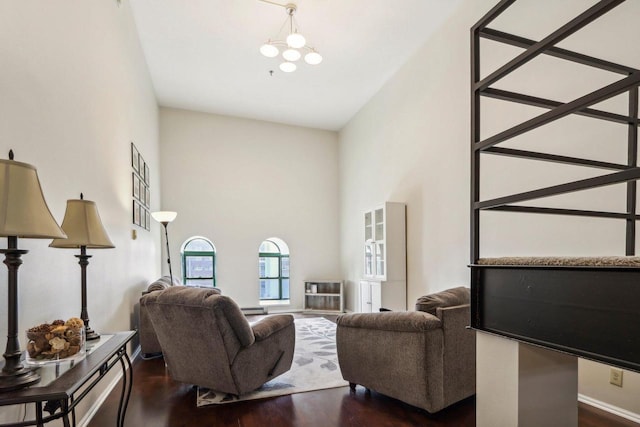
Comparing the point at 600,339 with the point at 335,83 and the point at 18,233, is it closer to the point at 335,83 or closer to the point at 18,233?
the point at 18,233

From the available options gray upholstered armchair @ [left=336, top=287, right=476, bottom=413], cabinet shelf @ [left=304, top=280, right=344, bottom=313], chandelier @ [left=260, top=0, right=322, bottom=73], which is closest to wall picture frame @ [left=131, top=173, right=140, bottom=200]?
chandelier @ [left=260, top=0, right=322, bottom=73]

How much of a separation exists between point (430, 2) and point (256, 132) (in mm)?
4375

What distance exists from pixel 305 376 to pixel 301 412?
72 centimetres

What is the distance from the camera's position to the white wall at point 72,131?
64.6 inches

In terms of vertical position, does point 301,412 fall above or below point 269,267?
below

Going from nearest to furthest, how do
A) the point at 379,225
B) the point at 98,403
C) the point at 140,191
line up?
1. the point at 98,403
2. the point at 140,191
3. the point at 379,225

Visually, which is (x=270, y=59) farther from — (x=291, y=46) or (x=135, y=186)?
(x=135, y=186)

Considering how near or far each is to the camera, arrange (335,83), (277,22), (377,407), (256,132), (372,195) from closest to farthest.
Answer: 1. (377,407)
2. (277,22)
3. (335,83)
4. (372,195)
5. (256,132)

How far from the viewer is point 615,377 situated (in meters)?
2.48

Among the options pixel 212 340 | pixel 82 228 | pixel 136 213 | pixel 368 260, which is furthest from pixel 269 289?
pixel 82 228

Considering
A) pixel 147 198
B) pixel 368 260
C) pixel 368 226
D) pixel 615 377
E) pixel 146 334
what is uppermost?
pixel 147 198

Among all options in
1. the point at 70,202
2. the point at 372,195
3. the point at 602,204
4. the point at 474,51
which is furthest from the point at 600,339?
the point at 372,195

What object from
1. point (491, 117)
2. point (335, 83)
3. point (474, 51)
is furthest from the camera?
point (335, 83)

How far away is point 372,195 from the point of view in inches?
250
